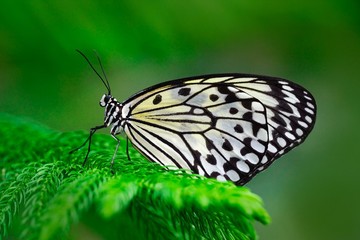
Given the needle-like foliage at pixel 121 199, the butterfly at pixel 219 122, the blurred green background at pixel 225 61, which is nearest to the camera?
the needle-like foliage at pixel 121 199

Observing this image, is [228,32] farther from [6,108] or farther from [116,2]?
[6,108]

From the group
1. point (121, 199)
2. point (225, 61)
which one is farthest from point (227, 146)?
point (225, 61)

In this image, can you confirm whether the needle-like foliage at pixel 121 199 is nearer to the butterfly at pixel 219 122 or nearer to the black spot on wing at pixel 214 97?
the butterfly at pixel 219 122

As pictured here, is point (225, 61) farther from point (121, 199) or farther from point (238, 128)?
point (121, 199)

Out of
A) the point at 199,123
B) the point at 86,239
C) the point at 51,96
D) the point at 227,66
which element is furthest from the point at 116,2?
the point at 227,66

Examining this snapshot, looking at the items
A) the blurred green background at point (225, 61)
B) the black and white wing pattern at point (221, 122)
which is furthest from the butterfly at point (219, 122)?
the blurred green background at point (225, 61)

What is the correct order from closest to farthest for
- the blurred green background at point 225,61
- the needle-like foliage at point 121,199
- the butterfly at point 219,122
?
the needle-like foliage at point 121,199, the butterfly at point 219,122, the blurred green background at point 225,61
